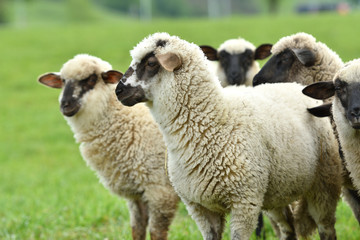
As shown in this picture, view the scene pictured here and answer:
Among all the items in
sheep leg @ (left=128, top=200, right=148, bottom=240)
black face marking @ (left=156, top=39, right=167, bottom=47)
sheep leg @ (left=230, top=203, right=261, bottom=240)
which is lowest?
sheep leg @ (left=128, top=200, right=148, bottom=240)

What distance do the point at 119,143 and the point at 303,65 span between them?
5.78 feet

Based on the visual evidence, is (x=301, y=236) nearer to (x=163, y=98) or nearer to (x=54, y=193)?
(x=163, y=98)

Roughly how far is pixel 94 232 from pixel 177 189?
84.6 inches

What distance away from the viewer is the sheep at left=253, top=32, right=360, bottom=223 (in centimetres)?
461

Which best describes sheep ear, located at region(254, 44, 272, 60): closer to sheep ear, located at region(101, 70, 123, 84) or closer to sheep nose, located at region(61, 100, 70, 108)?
sheep ear, located at region(101, 70, 123, 84)

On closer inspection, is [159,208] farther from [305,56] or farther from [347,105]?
[347,105]

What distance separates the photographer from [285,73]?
4.69m

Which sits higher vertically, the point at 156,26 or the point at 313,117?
the point at 313,117

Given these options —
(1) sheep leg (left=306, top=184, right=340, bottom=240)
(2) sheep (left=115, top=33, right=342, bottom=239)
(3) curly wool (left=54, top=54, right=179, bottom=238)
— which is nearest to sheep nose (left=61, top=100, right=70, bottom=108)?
(3) curly wool (left=54, top=54, right=179, bottom=238)

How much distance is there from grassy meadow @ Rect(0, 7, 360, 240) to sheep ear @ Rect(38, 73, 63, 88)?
1.52m

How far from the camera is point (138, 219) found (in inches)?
197

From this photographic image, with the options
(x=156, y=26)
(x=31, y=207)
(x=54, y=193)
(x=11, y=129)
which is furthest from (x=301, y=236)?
(x=156, y=26)

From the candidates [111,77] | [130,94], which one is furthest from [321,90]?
[111,77]

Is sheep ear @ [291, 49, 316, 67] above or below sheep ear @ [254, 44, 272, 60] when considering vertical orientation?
above
